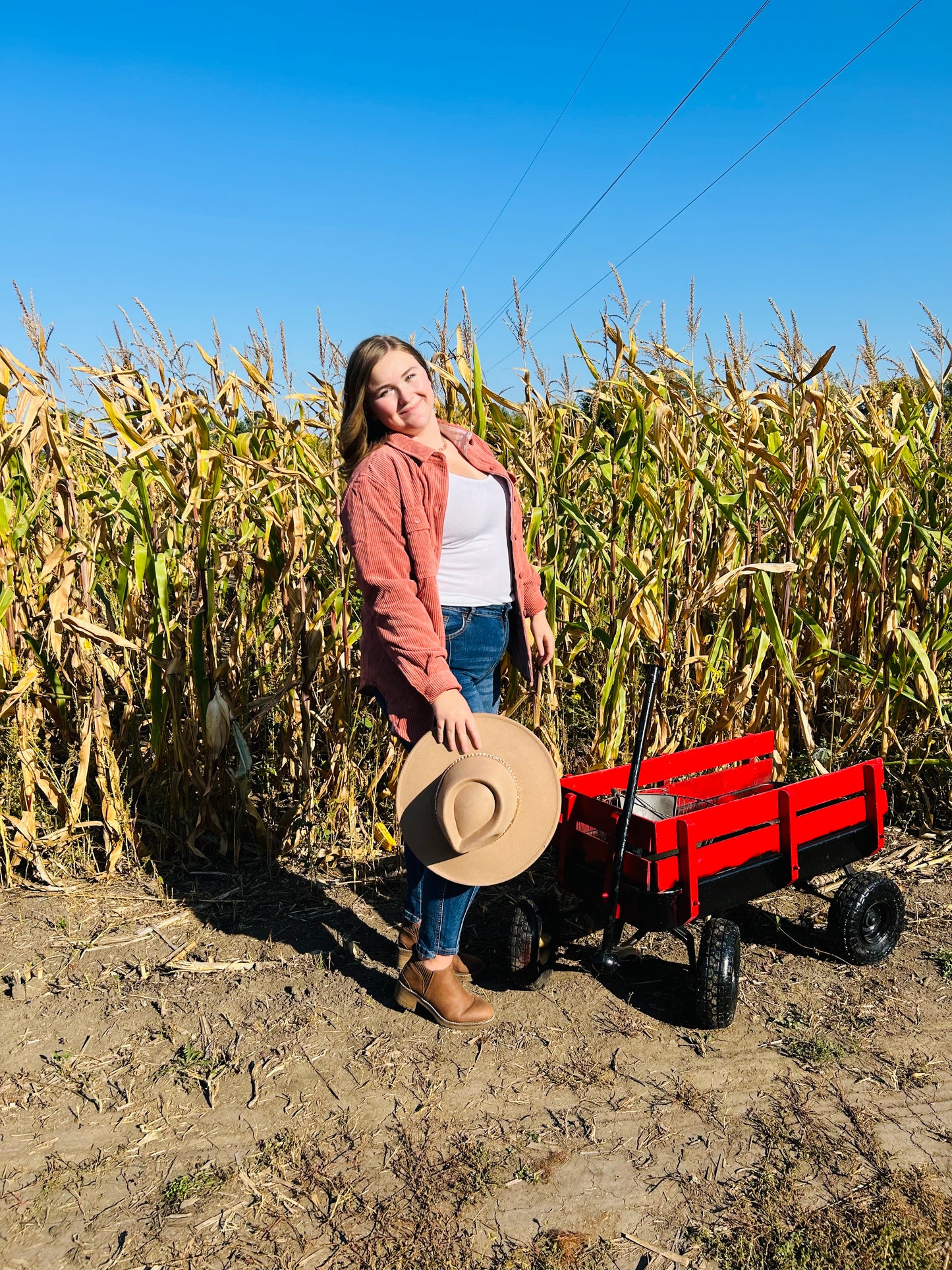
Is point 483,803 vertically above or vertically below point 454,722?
below

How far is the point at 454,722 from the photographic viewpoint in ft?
7.54

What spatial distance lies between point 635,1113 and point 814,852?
1.04 meters

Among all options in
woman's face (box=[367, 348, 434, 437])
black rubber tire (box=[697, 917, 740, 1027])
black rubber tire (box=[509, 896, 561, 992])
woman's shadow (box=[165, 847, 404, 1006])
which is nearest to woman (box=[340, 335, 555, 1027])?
woman's face (box=[367, 348, 434, 437])

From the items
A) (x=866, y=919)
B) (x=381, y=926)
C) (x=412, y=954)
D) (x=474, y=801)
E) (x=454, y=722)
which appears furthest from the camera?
(x=381, y=926)

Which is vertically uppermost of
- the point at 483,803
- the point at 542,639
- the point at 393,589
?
the point at 393,589

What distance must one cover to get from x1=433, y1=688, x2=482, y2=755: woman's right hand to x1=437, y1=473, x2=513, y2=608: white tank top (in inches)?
13.1

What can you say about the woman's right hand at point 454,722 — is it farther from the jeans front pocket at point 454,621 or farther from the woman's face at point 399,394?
the woman's face at point 399,394

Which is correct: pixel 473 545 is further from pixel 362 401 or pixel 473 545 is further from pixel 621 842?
pixel 621 842

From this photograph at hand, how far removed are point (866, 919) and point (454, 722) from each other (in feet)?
5.18

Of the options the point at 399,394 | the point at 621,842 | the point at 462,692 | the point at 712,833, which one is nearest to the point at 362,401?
the point at 399,394

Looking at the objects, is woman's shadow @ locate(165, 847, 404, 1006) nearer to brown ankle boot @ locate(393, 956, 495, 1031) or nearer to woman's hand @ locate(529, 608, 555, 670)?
brown ankle boot @ locate(393, 956, 495, 1031)

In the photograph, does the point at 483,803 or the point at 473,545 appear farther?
the point at 473,545

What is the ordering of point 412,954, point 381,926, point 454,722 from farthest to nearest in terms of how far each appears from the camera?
point 381,926, point 412,954, point 454,722

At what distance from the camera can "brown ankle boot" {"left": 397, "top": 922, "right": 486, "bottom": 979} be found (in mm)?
2818
